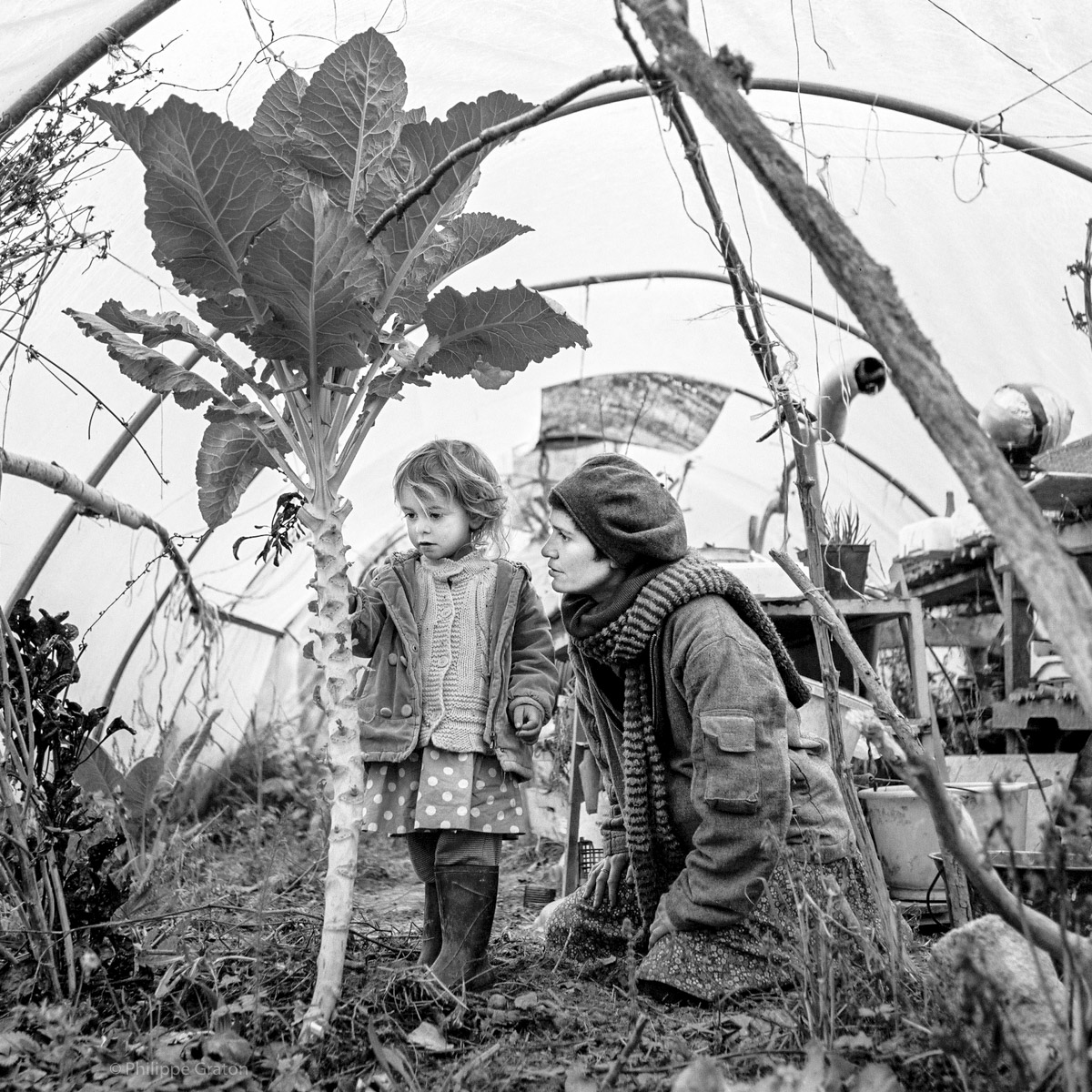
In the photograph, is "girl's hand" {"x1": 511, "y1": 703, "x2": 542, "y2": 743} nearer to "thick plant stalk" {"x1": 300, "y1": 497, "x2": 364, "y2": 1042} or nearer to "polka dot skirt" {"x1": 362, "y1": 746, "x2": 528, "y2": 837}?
"polka dot skirt" {"x1": 362, "y1": 746, "x2": 528, "y2": 837}

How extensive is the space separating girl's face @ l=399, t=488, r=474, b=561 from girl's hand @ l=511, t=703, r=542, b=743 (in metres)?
0.49

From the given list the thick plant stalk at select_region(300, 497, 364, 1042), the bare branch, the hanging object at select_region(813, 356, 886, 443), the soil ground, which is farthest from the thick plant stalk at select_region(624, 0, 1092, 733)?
the hanging object at select_region(813, 356, 886, 443)

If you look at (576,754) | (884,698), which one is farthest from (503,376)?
(576,754)

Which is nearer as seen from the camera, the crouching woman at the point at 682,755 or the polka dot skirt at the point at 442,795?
the crouching woman at the point at 682,755

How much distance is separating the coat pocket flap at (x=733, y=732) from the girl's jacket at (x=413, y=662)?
545 mm

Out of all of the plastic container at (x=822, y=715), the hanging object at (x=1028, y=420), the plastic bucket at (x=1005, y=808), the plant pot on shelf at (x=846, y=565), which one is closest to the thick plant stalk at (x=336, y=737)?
the plastic bucket at (x=1005, y=808)

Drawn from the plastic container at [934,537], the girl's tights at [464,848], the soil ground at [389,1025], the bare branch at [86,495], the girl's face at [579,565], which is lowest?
the soil ground at [389,1025]

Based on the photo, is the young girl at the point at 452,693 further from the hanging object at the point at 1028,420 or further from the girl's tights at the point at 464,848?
the hanging object at the point at 1028,420

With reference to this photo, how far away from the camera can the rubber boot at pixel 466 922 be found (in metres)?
2.47

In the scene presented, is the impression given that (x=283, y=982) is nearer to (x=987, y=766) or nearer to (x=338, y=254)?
(x=338, y=254)

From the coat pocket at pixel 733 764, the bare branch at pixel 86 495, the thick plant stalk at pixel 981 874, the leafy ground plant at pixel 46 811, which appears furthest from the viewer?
the bare branch at pixel 86 495

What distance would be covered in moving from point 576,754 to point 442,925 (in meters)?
1.71

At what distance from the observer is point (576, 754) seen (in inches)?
169

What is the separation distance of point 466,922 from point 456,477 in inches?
43.4
